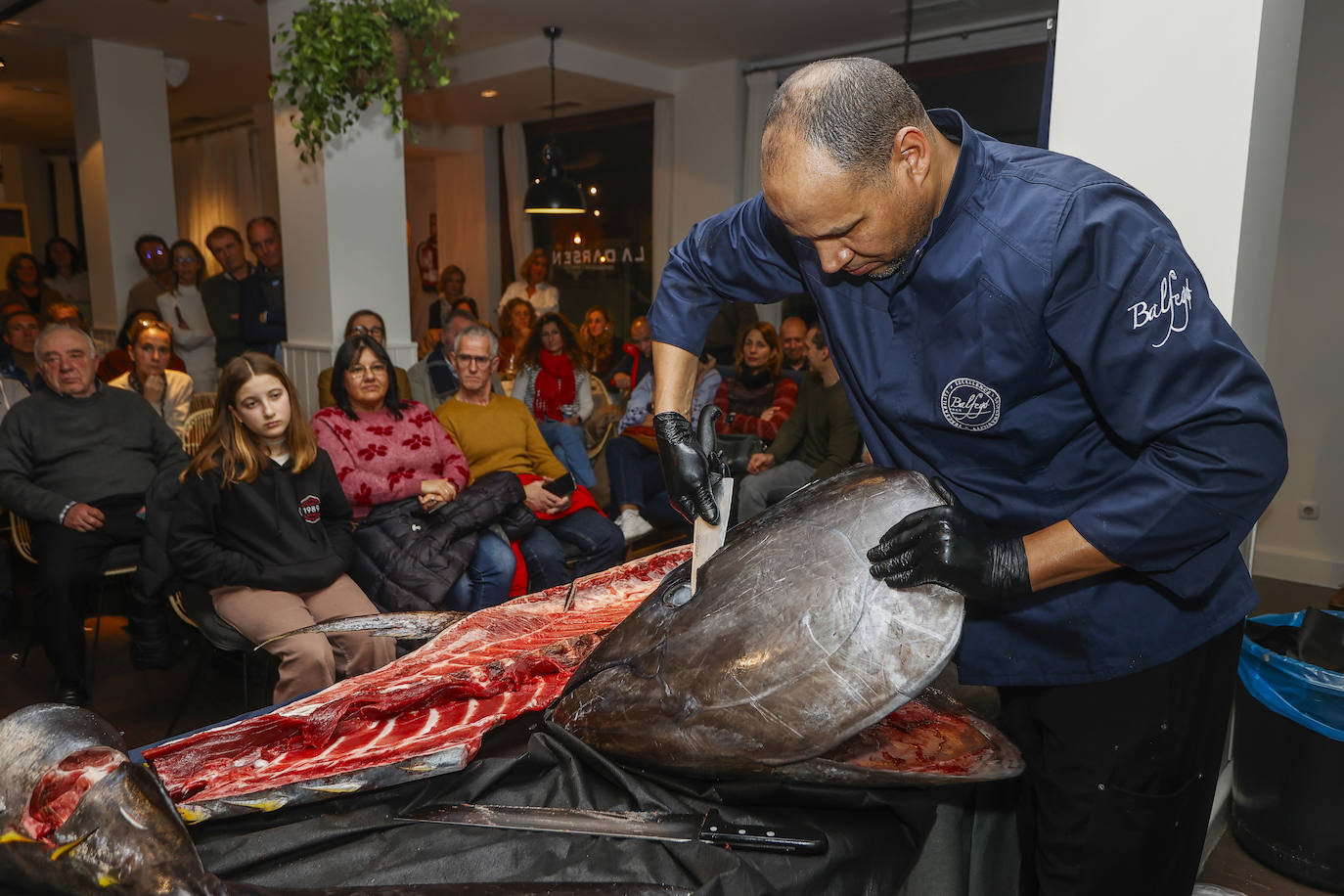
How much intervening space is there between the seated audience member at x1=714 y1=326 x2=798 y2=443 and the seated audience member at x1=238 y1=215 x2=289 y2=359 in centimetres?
288

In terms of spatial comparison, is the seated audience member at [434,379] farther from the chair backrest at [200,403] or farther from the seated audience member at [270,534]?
the seated audience member at [270,534]

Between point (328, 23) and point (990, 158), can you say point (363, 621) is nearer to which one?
point (990, 158)

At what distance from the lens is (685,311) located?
1676 mm

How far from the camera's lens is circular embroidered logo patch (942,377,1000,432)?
47.3 inches

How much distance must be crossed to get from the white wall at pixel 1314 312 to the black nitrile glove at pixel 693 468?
14.0 ft

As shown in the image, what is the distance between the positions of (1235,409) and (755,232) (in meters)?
0.80

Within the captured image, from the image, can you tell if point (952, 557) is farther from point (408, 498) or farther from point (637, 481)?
point (637, 481)

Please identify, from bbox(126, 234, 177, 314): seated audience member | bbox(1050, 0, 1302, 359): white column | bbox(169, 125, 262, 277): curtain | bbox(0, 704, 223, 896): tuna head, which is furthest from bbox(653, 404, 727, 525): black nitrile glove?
bbox(169, 125, 262, 277): curtain

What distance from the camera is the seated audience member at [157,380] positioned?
4266mm

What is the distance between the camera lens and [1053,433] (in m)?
1.22

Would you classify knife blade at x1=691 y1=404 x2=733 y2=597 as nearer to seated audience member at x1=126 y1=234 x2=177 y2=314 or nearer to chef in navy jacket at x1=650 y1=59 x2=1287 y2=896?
chef in navy jacket at x1=650 y1=59 x2=1287 y2=896

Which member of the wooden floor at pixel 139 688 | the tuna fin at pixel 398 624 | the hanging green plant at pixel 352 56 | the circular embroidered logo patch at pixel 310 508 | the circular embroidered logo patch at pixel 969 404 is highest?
the hanging green plant at pixel 352 56

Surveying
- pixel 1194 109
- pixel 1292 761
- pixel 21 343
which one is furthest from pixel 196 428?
pixel 1292 761

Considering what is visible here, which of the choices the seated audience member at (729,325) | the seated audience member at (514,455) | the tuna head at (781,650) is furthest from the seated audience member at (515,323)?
the tuna head at (781,650)
